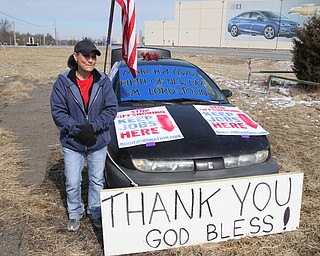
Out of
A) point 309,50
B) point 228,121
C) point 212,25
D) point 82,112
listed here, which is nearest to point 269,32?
point 212,25

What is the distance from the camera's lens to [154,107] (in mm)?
3654

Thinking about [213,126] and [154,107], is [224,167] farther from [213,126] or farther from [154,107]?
[154,107]

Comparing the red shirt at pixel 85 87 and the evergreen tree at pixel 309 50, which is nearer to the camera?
the red shirt at pixel 85 87

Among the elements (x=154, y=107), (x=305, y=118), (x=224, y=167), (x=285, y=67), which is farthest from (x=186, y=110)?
(x=285, y=67)

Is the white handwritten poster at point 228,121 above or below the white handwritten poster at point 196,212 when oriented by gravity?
above

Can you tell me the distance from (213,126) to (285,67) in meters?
19.7

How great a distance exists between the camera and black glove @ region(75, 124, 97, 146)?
262 centimetres

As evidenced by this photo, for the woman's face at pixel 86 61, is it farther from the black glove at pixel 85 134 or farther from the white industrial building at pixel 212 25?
the white industrial building at pixel 212 25

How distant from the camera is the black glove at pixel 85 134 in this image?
2615 mm

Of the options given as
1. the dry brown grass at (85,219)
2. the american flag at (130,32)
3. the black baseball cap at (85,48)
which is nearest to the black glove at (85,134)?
the black baseball cap at (85,48)

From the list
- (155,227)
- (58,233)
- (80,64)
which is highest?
(80,64)

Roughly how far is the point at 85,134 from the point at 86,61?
0.60 m

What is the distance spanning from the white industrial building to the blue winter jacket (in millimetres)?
60514

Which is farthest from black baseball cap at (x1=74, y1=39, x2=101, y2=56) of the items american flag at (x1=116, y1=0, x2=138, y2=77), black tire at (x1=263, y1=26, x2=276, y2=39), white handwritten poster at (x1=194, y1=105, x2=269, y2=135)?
black tire at (x1=263, y1=26, x2=276, y2=39)
